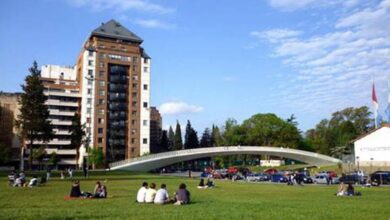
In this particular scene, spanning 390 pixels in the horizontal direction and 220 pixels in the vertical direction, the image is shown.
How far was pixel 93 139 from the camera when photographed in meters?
114

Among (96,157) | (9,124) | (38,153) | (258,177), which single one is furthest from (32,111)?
(9,124)

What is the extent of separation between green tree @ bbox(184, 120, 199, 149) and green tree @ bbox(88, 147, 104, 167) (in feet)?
167

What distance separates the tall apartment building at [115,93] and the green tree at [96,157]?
10632mm

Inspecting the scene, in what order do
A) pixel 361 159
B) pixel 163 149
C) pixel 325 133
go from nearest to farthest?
1. pixel 361 159
2. pixel 325 133
3. pixel 163 149

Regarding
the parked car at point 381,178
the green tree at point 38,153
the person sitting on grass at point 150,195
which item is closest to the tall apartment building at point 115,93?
the green tree at point 38,153

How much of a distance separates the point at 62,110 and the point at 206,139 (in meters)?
56.4

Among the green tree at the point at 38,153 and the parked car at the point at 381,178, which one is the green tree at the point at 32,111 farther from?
the parked car at the point at 381,178

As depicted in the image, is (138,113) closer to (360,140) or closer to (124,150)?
Result: (124,150)

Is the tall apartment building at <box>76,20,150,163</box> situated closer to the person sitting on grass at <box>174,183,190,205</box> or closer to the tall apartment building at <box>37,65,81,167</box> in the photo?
the tall apartment building at <box>37,65,81,167</box>

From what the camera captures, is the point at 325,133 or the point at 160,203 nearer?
the point at 160,203

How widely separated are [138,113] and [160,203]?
101 metres

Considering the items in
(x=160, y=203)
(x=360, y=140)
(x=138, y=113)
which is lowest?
(x=160, y=203)

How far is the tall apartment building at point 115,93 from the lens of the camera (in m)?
117

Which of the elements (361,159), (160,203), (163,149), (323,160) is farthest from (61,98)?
(160,203)
